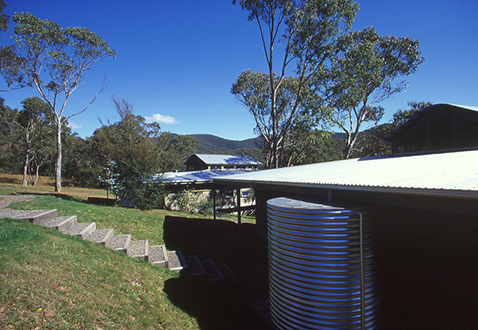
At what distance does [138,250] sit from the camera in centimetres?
636

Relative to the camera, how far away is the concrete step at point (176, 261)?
21.3 ft

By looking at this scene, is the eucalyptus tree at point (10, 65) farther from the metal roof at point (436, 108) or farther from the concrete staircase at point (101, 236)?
the metal roof at point (436, 108)

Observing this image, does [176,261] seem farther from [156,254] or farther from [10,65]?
[10,65]

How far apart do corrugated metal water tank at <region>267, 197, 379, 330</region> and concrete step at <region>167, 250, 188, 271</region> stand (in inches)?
144

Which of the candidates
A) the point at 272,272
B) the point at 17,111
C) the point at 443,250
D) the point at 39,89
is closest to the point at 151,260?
the point at 272,272

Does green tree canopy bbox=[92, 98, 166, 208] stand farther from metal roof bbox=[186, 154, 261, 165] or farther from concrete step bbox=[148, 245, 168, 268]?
metal roof bbox=[186, 154, 261, 165]

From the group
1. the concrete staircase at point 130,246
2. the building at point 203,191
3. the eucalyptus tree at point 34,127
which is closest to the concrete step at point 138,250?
the concrete staircase at point 130,246

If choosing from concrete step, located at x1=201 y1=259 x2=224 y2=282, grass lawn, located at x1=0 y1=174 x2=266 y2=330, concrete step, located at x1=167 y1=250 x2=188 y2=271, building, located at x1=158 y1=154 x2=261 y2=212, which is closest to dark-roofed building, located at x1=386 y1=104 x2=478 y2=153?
building, located at x1=158 y1=154 x2=261 y2=212

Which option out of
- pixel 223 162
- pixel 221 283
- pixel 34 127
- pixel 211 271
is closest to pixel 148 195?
pixel 211 271

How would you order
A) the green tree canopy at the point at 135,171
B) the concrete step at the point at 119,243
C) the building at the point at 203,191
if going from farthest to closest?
the building at the point at 203,191 < the green tree canopy at the point at 135,171 < the concrete step at the point at 119,243

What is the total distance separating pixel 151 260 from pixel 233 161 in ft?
90.1

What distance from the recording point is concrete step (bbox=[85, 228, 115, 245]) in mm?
5771

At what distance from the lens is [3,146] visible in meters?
28.5

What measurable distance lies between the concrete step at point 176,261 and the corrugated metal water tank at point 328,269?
3.66 metres
